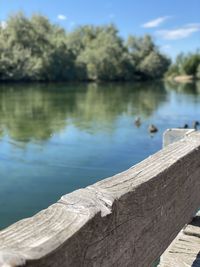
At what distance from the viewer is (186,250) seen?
2.53 m

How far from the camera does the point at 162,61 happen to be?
102688 mm

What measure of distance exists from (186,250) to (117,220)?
1.21 m

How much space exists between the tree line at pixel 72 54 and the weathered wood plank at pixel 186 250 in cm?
6676

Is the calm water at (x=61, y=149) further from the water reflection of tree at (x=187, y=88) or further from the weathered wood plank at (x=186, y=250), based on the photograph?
the water reflection of tree at (x=187, y=88)

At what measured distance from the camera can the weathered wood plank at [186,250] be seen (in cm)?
235

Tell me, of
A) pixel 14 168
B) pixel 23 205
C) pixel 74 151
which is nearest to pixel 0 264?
pixel 23 205

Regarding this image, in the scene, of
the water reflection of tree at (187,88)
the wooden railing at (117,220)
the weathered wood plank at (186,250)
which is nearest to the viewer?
the wooden railing at (117,220)

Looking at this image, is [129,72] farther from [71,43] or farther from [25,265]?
[25,265]

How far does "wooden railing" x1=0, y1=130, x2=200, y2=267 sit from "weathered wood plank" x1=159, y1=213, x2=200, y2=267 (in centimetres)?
27

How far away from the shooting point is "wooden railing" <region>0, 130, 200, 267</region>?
1.13m

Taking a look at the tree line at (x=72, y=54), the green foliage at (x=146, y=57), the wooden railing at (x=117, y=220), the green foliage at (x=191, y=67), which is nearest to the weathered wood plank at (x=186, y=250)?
the wooden railing at (x=117, y=220)

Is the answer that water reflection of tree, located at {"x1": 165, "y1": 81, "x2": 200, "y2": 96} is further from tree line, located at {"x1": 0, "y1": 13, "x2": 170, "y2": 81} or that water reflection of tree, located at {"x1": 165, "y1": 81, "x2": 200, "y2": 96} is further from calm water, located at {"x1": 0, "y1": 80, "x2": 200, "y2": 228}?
calm water, located at {"x1": 0, "y1": 80, "x2": 200, "y2": 228}

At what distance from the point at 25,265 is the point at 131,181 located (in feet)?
2.39

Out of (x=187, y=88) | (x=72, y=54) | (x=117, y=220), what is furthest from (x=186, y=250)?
(x=72, y=54)
